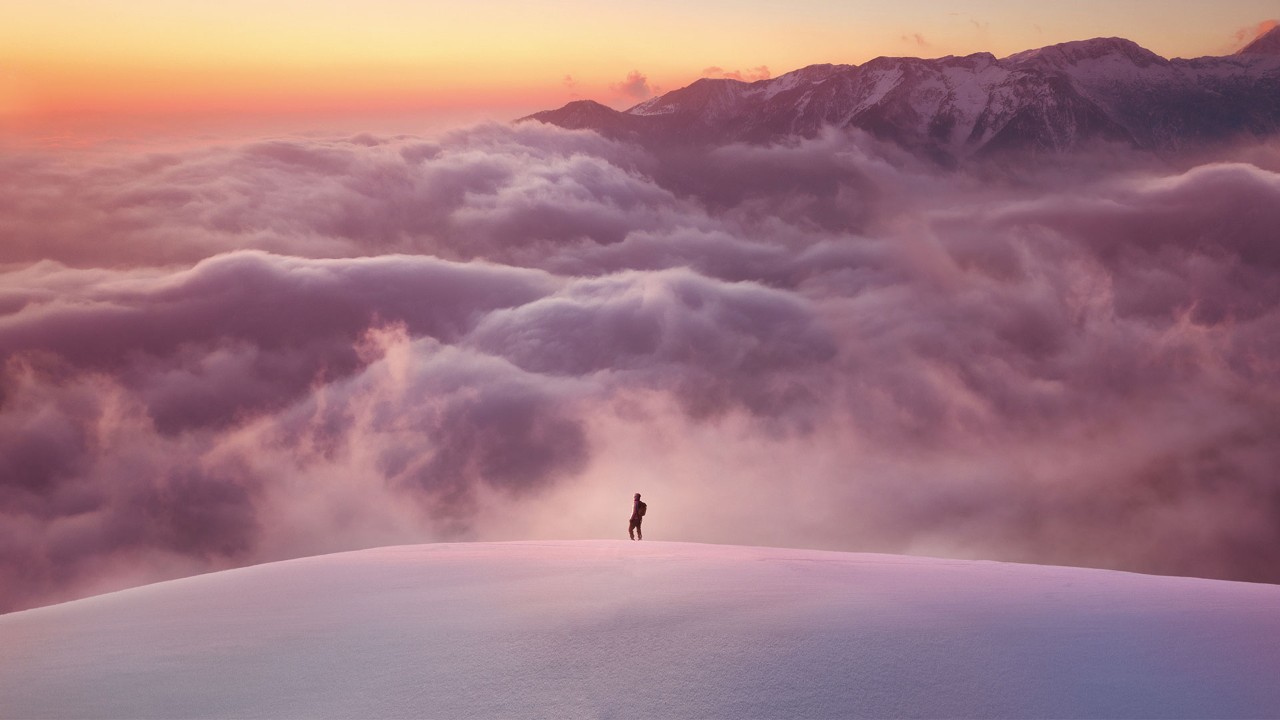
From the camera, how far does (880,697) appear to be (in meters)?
Answer: 10.1

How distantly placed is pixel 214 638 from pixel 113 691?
6.74 ft

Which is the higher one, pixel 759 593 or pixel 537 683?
pixel 759 593

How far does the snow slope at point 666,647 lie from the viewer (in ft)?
33.8

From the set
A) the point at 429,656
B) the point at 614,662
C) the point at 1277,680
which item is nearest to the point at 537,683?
the point at 614,662

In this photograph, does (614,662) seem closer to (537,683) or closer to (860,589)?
(537,683)

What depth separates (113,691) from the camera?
36.7ft

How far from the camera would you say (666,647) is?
11656mm

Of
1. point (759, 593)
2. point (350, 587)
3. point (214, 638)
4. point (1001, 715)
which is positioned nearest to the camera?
point (1001, 715)

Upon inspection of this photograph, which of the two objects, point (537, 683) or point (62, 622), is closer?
point (537, 683)

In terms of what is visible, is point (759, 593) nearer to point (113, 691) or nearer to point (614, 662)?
point (614, 662)

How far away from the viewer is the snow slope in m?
10.3

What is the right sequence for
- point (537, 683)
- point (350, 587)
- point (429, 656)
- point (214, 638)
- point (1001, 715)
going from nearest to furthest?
point (1001, 715) → point (537, 683) → point (429, 656) → point (214, 638) → point (350, 587)

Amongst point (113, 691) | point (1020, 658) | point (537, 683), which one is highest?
point (1020, 658)

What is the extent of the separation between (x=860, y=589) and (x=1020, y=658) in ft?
11.8
